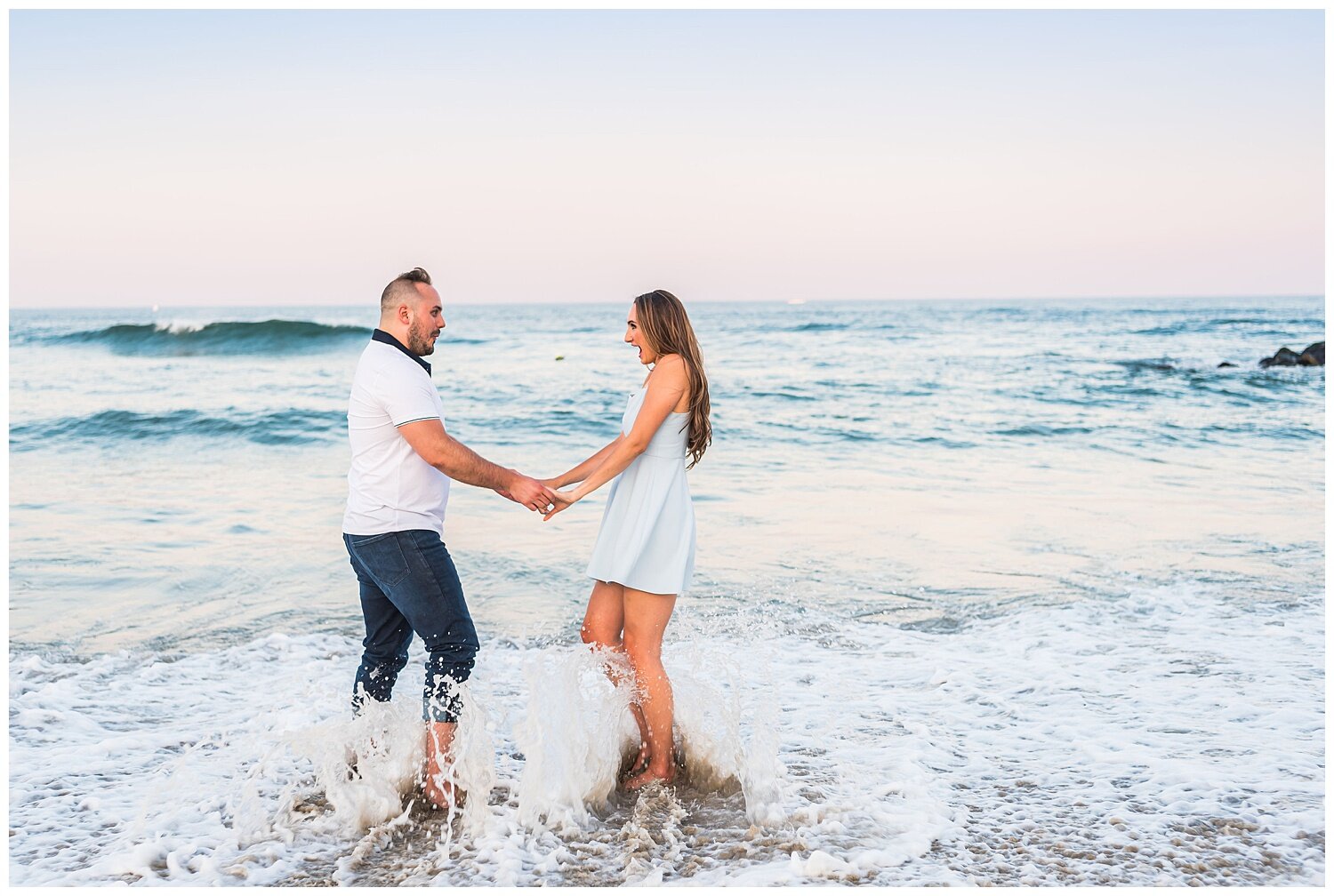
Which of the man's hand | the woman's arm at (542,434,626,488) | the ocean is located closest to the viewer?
the ocean

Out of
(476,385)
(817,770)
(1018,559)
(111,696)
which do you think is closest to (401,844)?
(817,770)

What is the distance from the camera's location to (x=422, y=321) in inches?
167

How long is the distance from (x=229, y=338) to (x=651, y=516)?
3668 centimetres

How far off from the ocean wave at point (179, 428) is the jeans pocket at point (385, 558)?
1320cm

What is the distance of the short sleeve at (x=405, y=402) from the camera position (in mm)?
4020

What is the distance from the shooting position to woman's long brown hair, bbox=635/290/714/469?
439 centimetres

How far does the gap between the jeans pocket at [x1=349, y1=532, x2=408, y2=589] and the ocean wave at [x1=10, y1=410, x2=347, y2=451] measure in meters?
13.2

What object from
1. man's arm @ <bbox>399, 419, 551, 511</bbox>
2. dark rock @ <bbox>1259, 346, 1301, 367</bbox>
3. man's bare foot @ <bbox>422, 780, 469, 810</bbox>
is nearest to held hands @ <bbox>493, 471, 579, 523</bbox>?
man's arm @ <bbox>399, 419, 551, 511</bbox>

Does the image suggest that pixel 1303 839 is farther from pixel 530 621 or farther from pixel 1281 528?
pixel 1281 528

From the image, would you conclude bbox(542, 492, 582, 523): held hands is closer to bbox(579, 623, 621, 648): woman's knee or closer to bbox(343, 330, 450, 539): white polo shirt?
bbox(579, 623, 621, 648): woman's knee

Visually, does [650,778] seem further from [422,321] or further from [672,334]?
[422,321]

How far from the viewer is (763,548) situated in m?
9.41

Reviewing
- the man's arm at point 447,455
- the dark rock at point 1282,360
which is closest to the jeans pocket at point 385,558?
the man's arm at point 447,455

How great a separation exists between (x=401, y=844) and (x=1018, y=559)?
640 cm
